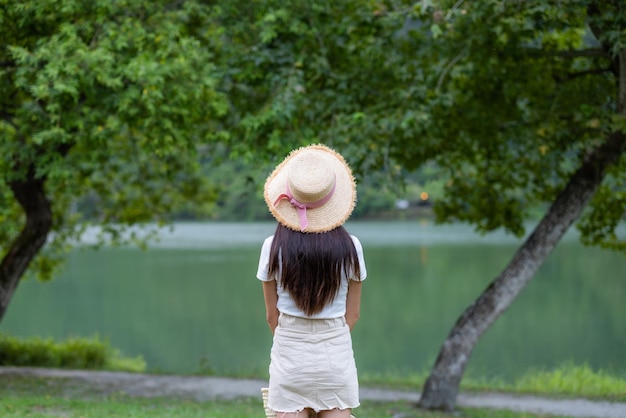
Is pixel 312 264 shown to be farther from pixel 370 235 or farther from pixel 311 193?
pixel 370 235

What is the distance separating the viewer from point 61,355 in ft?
39.1

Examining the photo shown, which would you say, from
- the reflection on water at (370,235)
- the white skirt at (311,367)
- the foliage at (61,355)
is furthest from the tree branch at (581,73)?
the reflection on water at (370,235)

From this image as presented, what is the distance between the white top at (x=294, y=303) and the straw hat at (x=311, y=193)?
12 centimetres

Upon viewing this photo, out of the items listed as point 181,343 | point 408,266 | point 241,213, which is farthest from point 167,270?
point 241,213

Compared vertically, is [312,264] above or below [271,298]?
above

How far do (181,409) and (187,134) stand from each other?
2.87 metres

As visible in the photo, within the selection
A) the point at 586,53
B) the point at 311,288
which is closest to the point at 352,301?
the point at 311,288

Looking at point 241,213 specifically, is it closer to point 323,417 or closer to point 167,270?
point 167,270

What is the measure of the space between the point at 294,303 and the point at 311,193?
453 mm

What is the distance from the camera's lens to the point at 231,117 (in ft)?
28.4

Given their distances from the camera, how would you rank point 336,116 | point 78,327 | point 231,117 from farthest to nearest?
point 78,327 → point 231,117 → point 336,116

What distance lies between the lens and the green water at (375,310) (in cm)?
1499

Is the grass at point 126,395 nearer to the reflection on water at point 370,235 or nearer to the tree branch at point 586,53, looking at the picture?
the tree branch at point 586,53

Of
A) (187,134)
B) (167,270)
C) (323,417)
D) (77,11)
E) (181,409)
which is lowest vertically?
(167,270)
